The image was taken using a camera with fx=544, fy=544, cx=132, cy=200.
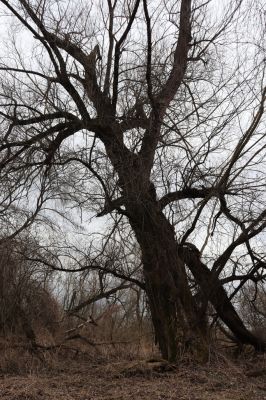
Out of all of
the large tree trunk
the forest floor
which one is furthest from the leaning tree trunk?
the forest floor

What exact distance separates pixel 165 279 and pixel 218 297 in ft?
5.18

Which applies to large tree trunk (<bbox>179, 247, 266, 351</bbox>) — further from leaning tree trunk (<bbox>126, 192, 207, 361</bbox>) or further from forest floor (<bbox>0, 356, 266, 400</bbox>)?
forest floor (<bbox>0, 356, 266, 400</bbox>)

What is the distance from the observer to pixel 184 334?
939cm

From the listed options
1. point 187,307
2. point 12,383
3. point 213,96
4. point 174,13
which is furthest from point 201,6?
point 12,383

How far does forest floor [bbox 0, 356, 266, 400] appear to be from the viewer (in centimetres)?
732

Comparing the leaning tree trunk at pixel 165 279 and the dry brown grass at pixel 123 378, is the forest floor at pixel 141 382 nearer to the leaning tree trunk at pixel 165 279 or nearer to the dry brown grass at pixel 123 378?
the dry brown grass at pixel 123 378

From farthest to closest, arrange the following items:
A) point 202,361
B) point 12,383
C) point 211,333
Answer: point 211,333, point 202,361, point 12,383

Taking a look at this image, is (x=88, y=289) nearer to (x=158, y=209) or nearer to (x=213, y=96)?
(x=158, y=209)

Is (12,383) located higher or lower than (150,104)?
lower

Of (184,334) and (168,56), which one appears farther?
(168,56)

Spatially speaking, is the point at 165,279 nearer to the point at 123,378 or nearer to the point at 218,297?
the point at 218,297

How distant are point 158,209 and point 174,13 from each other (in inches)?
145

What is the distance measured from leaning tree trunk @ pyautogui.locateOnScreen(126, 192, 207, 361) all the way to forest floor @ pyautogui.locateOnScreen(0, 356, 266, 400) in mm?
550

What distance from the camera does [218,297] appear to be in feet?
34.8
